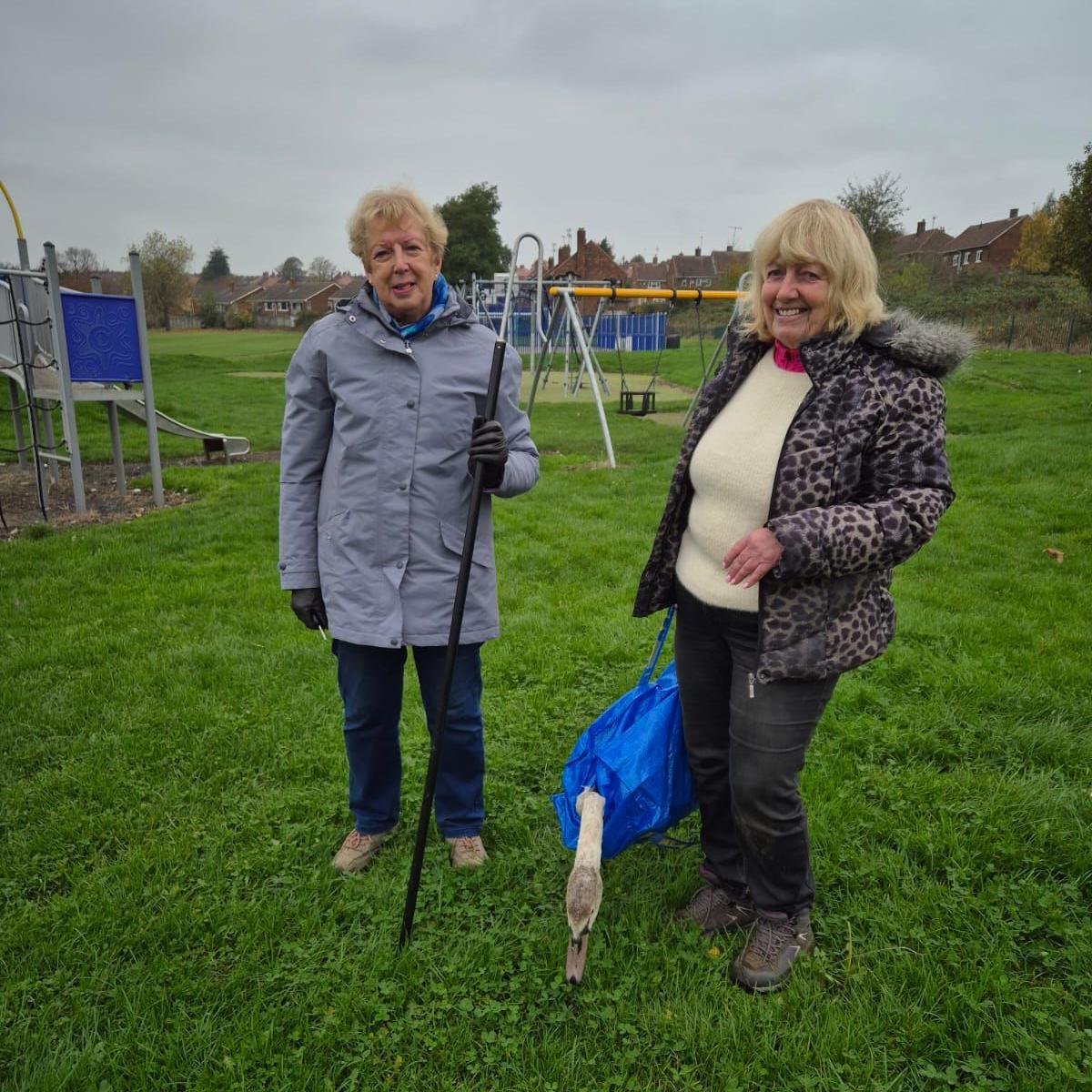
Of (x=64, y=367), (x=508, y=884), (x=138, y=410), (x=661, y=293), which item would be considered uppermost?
(x=661, y=293)

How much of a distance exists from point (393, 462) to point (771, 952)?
68.5 inches

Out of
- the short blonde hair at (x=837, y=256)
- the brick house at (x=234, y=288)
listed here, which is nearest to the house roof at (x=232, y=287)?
the brick house at (x=234, y=288)

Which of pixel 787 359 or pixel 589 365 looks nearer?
pixel 787 359

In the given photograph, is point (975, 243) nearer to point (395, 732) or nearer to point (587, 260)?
point (587, 260)

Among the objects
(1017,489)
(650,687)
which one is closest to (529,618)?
(650,687)

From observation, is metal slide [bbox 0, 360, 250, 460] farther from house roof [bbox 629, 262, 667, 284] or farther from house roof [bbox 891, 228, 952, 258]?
house roof [bbox 629, 262, 667, 284]

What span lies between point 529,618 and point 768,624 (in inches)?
117

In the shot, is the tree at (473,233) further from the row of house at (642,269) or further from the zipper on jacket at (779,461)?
the zipper on jacket at (779,461)

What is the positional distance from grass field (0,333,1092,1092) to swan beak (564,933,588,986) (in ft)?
0.39

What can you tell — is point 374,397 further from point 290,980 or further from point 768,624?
point 290,980

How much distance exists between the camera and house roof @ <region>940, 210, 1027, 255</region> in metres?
61.1

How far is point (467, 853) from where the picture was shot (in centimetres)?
284

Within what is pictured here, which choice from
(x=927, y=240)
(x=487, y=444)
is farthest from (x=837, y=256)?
(x=927, y=240)

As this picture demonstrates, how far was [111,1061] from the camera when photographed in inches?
81.6
